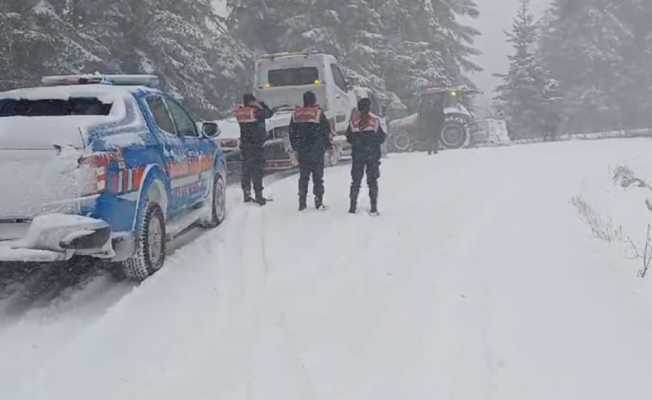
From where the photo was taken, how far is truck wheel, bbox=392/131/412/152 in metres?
23.0

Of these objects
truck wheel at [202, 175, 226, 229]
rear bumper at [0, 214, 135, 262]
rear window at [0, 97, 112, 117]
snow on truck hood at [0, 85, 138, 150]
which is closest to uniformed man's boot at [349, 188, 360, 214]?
truck wheel at [202, 175, 226, 229]

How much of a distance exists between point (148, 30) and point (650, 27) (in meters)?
35.7

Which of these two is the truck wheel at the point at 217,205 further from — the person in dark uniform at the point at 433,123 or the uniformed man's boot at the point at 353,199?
the person in dark uniform at the point at 433,123

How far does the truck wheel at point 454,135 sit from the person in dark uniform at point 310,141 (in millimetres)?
13010

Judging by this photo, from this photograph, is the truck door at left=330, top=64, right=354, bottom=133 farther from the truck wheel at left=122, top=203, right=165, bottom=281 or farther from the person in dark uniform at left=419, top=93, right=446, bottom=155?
the truck wheel at left=122, top=203, right=165, bottom=281

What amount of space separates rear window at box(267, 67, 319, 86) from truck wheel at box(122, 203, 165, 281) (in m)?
8.80

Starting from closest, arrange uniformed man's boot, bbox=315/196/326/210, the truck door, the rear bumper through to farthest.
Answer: the rear bumper, uniformed man's boot, bbox=315/196/326/210, the truck door

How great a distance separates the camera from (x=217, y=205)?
8859 millimetres

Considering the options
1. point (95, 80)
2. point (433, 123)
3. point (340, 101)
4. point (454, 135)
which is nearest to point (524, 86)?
point (454, 135)

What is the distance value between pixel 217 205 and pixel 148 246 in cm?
283

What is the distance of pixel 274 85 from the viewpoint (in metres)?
14.9

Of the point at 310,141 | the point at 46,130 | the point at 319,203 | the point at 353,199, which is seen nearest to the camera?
the point at 46,130

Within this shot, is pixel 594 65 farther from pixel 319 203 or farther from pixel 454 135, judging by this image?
pixel 319 203

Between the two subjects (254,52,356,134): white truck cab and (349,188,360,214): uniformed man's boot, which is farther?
(254,52,356,134): white truck cab
